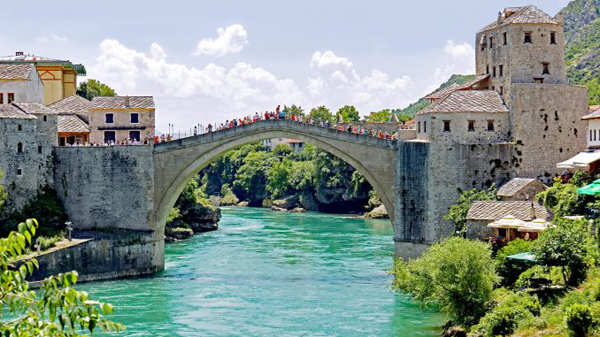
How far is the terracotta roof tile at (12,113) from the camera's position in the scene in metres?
47.3

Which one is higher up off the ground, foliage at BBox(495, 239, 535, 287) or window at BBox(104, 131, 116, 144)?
window at BBox(104, 131, 116, 144)

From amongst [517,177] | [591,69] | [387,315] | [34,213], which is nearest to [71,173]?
[34,213]

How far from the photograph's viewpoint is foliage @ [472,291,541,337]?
1083 inches

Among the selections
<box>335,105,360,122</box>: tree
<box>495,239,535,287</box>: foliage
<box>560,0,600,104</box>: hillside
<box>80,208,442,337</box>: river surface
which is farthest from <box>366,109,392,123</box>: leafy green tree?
<box>495,239,535,287</box>: foliage

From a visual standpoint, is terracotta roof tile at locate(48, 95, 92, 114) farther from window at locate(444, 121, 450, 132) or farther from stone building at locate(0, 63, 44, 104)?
window at locate(444, 121, 450, 132)

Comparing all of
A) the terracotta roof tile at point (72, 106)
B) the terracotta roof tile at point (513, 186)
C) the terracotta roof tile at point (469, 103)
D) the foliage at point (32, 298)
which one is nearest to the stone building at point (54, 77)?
the terracotta roof tile at point (72, 106)

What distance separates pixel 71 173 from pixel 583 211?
98.7ft

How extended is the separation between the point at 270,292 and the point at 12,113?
60.5 feet

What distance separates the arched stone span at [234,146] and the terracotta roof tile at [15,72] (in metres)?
11.9

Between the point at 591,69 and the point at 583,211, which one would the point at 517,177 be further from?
the point at 591,69

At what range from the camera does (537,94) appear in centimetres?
4631

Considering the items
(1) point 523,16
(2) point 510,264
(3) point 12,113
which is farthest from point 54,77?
(2) point 510,264

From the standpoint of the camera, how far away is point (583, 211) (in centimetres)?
3500

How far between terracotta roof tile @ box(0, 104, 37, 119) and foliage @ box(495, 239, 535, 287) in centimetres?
2808
